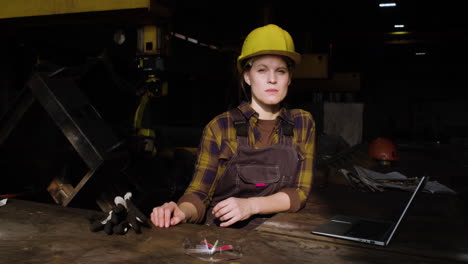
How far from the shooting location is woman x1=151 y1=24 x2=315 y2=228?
167 centimetres

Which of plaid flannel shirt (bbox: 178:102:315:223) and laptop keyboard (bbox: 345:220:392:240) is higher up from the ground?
plaid flannel shirt (bbox: 178:102:315:223)

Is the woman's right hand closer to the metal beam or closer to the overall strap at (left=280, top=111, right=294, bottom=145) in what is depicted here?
the overall strap at (left=280, top=111, right=294, bottom=145)

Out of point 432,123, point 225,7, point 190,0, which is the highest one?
point 225,7

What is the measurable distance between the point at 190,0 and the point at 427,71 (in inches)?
450

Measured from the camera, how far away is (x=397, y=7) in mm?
6734

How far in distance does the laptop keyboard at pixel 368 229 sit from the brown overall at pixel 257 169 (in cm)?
42

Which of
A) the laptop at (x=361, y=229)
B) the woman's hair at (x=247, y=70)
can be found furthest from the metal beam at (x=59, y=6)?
the laptop at (x=361, y=229)

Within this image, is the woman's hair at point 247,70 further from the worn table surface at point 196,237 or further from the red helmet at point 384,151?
the red helmet at point 384,151

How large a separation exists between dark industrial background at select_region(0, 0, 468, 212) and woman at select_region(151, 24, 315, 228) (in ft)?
1.23

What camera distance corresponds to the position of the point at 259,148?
174 centimetres

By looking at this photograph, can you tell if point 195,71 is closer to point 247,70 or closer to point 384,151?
point 384,151

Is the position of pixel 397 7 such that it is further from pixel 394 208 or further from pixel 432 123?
pixel 432 123

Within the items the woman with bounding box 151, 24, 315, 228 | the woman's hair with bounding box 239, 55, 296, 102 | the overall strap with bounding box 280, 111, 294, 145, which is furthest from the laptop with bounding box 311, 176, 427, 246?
the woman's hair with bounding box 239, 55, 296, 102

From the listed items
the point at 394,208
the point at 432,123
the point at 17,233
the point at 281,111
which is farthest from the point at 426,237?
the point at 432,123
